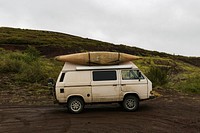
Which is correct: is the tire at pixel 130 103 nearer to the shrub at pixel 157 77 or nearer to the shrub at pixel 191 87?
the shrub at pixel 191 87

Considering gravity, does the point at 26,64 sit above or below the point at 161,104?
above

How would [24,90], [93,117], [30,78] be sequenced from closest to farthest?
[93,117], [24,90], [30,78]

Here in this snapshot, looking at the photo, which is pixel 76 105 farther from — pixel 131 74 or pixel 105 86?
pixel 131 74

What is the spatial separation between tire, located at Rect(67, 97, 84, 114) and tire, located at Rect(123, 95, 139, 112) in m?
1.91

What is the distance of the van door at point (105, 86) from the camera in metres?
16.2

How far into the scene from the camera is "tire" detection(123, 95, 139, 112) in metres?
16.5

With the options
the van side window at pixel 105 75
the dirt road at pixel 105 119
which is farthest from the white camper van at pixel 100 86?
the dirt road at pixel 105 119

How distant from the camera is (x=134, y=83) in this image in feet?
53.8

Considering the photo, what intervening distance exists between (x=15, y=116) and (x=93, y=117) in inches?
137

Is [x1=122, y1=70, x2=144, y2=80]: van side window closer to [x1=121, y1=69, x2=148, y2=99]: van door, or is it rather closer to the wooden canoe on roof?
[x1=121, y1=69, x2=148, y2=99]: van door

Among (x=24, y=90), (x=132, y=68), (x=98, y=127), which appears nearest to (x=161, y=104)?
(x=132, y=68)

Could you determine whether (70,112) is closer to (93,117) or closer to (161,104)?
(93,117)

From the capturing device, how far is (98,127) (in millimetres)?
13117

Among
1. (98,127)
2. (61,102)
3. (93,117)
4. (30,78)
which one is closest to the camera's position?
(98,127)
